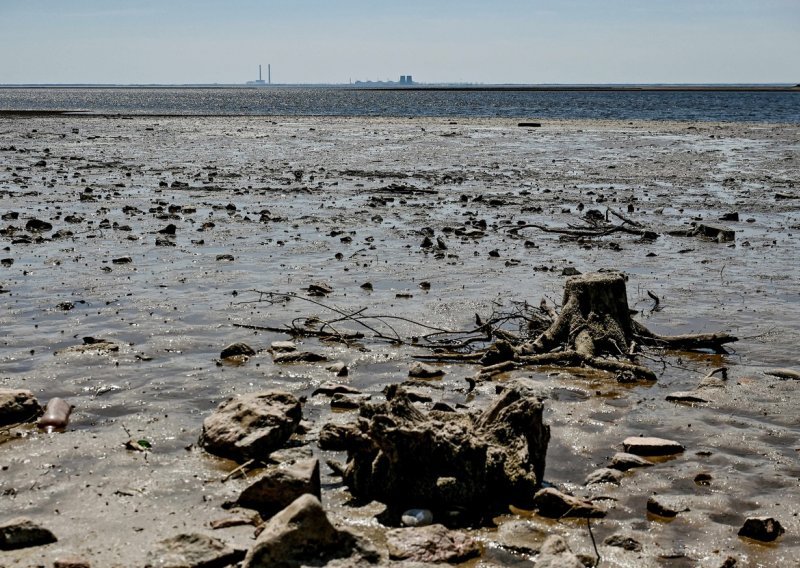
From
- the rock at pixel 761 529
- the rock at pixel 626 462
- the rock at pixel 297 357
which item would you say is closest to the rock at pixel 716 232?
the rock at pixel 297 357

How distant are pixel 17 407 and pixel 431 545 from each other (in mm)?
3765

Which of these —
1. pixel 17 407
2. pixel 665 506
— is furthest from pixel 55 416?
pixel 665 506

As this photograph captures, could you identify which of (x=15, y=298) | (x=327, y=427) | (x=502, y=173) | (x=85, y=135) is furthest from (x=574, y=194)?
(x=85, y=135)

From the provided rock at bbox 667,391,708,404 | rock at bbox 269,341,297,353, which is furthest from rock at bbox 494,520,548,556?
rock at bbox 269,341,297,353

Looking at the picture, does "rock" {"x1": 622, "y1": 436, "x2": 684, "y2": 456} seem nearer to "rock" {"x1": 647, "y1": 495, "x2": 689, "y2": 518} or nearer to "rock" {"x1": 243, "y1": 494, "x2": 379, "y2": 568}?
"rock" {"x1": 647, "y1": 495, "x2": 689, "y2": 518}

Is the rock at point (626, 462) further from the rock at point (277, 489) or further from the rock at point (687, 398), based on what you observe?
the rock at point (277, 489)

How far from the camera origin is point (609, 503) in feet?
19.2

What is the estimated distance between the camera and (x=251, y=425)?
6574 millimetres

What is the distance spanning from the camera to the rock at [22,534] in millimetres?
4992

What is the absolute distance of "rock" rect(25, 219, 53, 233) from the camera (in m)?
15.9

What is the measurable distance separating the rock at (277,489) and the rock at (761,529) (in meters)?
2.65

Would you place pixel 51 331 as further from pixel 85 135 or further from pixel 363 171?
pixel 85 135

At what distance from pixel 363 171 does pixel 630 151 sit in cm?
1347

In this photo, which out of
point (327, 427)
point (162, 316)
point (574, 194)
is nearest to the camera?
point (327, 427)
